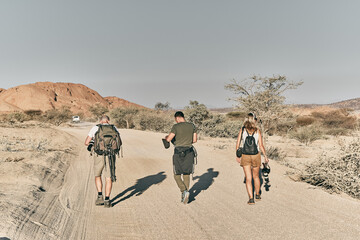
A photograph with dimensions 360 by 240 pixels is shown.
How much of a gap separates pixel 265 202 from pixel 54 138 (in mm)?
16478

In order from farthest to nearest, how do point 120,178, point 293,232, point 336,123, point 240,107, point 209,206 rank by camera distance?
point 336,123 < point 240,107 < point 120,178 < point 209,206 < point 293,232

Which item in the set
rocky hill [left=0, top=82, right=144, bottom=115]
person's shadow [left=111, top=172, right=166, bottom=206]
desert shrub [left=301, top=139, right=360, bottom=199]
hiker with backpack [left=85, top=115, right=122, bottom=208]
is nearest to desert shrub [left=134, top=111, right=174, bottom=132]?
person's shadow [left=111, top=172, right=166, bottom=206]

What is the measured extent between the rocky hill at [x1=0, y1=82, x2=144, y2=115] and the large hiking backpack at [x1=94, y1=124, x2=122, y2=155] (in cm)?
11285

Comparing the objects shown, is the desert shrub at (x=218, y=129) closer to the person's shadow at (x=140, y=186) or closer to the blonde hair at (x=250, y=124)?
the person's shadow at (x=140, y=186)

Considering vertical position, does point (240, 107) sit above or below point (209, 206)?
above

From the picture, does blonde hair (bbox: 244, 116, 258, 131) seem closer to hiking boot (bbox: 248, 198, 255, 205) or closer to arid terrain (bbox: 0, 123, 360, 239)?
hiking boot (bbox: 248, 198, 255, 205)

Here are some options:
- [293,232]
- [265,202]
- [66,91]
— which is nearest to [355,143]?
[265,202]

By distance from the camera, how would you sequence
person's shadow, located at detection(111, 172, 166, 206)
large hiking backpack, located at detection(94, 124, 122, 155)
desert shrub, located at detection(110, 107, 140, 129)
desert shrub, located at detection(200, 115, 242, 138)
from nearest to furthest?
large hiking backpack, located at detection(94, 124, 122, 155) → person's shadow, located at detection(111, 172, 166, 206) → desert shrub, located at detection(200, 115, 242, 138) → desert shrub, located at detection(110, 107, 140, 129)

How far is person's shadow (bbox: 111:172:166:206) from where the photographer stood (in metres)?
7.39

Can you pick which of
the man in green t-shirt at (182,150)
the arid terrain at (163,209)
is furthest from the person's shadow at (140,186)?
the man in green t-shirt at (182,150)

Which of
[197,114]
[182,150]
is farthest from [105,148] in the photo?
[197,114]

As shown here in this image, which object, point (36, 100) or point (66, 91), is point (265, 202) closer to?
point (36, 100)

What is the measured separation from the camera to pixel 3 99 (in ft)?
408

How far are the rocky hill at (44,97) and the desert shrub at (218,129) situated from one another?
96.7 metres
